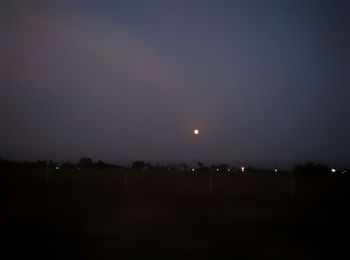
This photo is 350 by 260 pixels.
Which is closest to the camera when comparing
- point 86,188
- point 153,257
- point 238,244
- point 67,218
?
point 153,257

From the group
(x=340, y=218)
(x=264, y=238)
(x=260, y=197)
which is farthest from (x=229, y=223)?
(x=260, y=197)

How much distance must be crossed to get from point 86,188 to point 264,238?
2120 cm

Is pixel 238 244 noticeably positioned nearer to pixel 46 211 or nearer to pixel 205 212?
pixel 205 212

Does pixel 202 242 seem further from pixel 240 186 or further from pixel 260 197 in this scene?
pixel 240 186

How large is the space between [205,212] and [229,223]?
326 cm

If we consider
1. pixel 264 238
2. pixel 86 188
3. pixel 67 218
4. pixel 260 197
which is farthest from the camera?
pixel 86 188

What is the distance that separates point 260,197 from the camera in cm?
2825

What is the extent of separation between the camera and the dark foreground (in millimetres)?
11922

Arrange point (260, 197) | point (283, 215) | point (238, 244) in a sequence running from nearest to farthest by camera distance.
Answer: point (238, 244)
point (283, 215)
point (260, 197)

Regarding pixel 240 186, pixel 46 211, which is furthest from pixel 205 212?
pixel 240 186

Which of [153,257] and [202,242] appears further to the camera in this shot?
[202,242]

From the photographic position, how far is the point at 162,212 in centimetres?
1975

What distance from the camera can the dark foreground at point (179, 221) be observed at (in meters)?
11.9

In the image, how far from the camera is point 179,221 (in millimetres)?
17172
